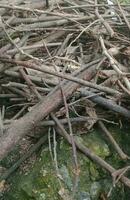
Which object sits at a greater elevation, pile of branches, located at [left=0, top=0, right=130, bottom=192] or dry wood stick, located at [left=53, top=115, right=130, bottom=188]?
pile of branches, located at [left=0, top=0, right=130, bottom=192]

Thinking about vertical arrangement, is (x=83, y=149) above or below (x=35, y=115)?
below

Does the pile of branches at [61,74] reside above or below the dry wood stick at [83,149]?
above

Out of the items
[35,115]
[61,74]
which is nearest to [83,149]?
[35,115]

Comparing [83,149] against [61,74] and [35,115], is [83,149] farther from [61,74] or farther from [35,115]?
[61,74]

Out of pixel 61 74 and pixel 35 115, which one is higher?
pixel 61 74

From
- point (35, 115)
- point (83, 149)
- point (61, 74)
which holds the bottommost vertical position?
point (83, 149)

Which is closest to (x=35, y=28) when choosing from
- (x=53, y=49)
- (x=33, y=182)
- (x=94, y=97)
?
(x=53, y=49)

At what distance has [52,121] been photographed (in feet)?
7.63

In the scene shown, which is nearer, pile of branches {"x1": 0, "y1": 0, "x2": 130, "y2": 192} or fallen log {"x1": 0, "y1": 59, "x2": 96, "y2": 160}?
fallen log {"x1": 0, "y1": 59, "x2": 96, "y2": 160}

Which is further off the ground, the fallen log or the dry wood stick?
the fallen log

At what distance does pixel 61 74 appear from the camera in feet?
7.20

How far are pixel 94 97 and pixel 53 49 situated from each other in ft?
1.91

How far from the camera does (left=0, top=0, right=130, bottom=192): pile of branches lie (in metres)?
2.23

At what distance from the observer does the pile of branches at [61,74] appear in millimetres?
2229
